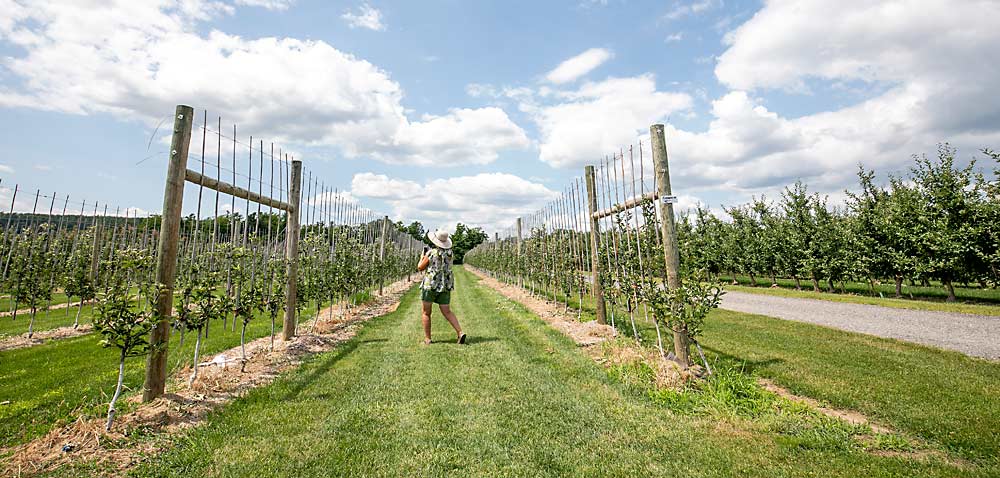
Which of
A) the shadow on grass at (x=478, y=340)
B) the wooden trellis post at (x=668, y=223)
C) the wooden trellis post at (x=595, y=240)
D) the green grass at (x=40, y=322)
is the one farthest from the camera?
the green grass at (x=40, y=322)

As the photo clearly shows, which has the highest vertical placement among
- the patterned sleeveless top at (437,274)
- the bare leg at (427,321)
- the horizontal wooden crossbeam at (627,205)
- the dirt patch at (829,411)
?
the horizontal wooden crossbeam at (627,205)

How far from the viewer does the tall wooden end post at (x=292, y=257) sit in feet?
23.6

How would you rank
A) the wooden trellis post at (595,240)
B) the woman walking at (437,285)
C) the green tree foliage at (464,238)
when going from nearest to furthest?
the woman walking at (437,285)
the wooden trellis post at (595,240)
the green tree foliage at (464,238)

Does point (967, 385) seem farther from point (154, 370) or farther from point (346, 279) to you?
point (346, 279)

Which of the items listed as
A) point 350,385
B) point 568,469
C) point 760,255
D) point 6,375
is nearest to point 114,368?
point 6,375

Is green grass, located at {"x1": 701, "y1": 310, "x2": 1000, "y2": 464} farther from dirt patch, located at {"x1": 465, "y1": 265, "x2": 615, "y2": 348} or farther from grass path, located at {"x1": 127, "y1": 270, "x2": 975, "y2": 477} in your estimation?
dirt patch, located at {"x1": 465, "y1": 265, "x2": 615, "y2": 348}

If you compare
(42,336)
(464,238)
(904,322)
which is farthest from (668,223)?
(464,238)

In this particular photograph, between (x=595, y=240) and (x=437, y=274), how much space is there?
3.33 metres

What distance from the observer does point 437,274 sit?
6.82 meters

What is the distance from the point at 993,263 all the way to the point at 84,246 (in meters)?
27.6

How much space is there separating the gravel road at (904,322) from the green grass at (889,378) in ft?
3.20

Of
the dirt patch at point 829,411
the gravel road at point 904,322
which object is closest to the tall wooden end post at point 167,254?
the dirt patch at point 829,411

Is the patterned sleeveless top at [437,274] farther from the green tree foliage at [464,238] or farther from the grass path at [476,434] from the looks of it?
the green tree foliage at [464,238]

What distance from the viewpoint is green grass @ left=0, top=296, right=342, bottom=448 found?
3.71 meters
